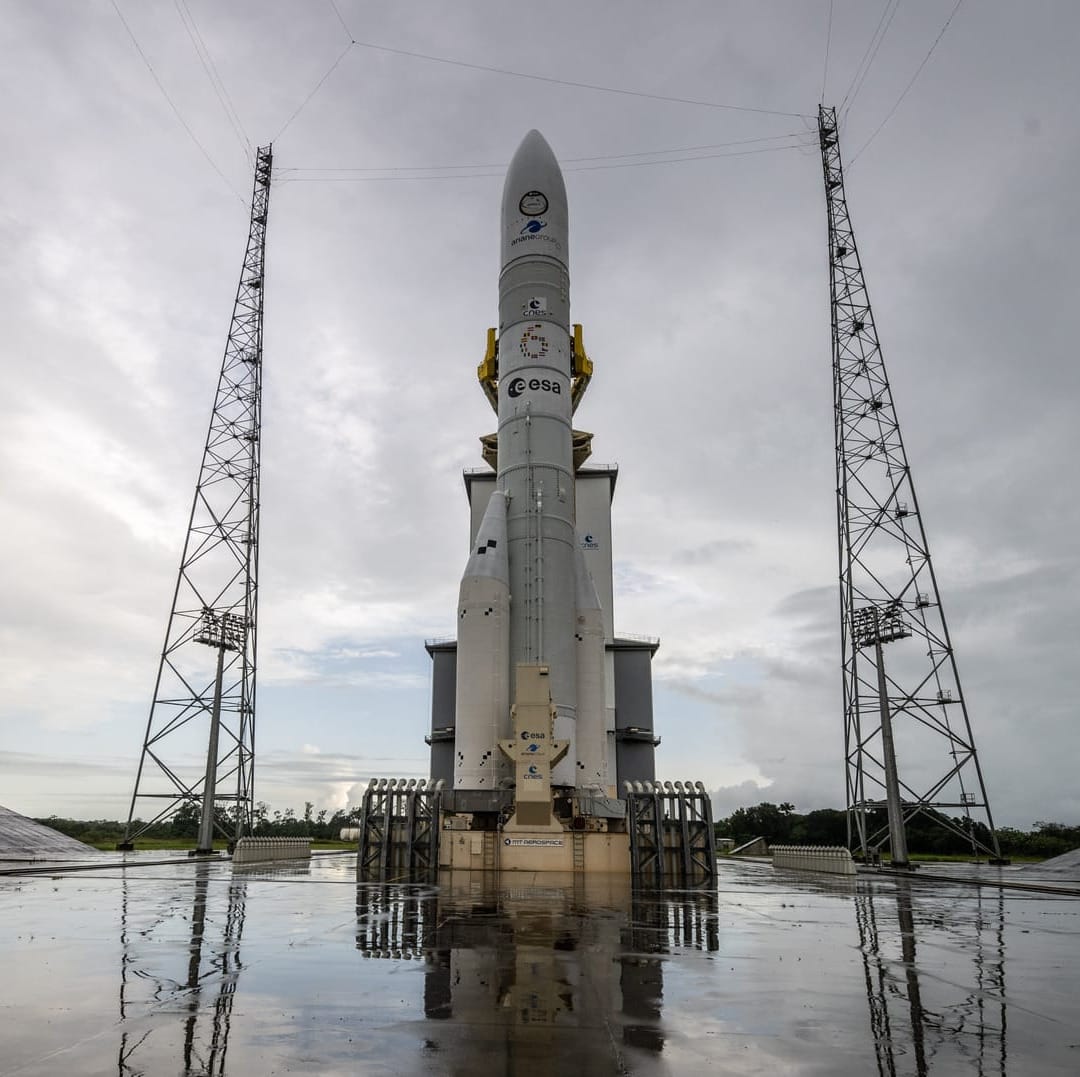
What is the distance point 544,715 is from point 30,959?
18469 millimetres

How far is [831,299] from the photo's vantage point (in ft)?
154

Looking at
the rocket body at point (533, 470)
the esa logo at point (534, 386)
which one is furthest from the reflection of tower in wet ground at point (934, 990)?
the esa logo at point (534, 386)

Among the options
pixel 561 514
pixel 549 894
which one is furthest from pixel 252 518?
pixel 549 894

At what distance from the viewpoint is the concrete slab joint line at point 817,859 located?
28.0 meters

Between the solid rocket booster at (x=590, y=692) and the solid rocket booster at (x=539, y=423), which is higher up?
the solid rocket booster at (x=539, y=423)

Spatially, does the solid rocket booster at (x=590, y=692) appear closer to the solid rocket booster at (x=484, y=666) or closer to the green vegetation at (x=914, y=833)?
the solid rocket booster at (x=484, y=666)

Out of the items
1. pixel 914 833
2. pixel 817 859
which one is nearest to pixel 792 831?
pixel 914 833

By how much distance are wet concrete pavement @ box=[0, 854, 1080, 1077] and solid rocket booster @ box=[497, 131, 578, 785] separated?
16.7 m

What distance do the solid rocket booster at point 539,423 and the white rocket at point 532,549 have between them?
0.04 m

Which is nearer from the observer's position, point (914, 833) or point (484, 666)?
point (484, 666)

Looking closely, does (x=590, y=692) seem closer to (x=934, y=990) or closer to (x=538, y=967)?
(x=538, y=967)

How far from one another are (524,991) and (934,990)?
3706 millimetres

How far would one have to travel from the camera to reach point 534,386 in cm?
3369

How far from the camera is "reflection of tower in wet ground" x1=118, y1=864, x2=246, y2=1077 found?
4.93 meters
